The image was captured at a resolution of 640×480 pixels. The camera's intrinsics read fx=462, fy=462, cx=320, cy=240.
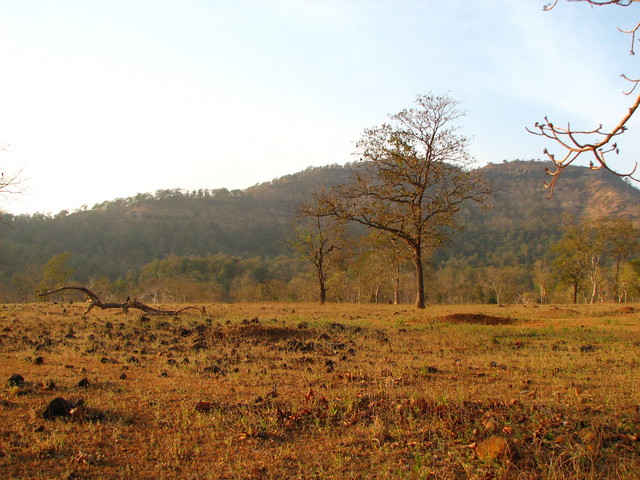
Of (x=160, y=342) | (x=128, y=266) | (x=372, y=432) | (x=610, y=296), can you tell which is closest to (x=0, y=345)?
(x=160, y=342)

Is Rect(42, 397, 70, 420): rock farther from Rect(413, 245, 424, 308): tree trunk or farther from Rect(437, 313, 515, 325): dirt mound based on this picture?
Rect(413, 245, 424, 308): tree trunk

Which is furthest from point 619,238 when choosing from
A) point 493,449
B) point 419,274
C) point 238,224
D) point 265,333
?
point 238,224

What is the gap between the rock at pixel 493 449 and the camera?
4004 mm

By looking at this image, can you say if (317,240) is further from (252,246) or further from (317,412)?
(252,246)

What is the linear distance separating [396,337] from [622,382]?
5443 mm

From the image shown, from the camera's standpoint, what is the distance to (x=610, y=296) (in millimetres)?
64875

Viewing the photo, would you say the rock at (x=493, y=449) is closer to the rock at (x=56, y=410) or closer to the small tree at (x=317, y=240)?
the rock at (x=56, y=410)

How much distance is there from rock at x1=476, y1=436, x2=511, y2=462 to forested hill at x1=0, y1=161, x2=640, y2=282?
67.7 metres

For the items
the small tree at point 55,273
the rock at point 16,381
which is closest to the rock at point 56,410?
the rock at point 16,381

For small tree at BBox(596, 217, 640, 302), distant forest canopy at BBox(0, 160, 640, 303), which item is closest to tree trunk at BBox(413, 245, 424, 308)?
distant forest canopy at BBox(0, 160, 640, 303)

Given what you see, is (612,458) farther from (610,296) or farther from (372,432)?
(610,296)

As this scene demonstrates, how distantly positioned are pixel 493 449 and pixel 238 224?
408 ft

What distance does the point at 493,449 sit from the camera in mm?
4078

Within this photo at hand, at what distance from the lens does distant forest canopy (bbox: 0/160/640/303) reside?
5259 centimetres
